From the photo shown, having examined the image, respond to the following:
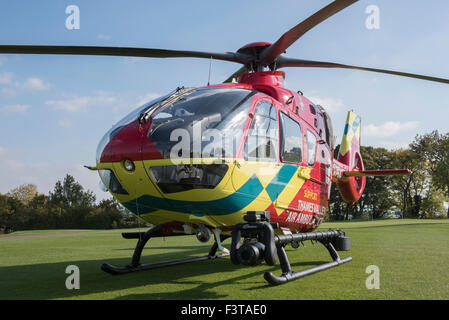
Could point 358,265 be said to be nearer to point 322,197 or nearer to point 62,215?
point 322,197

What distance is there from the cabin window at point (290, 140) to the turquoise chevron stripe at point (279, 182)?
152mm

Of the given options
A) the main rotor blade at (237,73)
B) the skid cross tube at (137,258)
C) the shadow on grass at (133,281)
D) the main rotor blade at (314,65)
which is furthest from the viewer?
the main rotor blade at (237,73)

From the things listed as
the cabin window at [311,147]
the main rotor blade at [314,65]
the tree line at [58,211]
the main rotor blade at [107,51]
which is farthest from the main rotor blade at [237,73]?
the tree line at [58,211]

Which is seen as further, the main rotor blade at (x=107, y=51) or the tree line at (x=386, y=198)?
the tree line at (x=386, y=198)

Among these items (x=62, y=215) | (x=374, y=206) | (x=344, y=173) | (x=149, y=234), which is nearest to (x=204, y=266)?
(x=149, y=234)

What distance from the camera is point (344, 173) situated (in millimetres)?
9617

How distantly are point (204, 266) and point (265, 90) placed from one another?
3759 millimetres

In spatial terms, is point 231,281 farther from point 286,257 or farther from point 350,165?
point 350,165

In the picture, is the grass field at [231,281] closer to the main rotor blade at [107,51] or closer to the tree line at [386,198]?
the main rotor blade at [107,51]

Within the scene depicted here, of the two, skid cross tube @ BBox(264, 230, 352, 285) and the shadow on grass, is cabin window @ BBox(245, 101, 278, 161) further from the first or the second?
the shadow on grass

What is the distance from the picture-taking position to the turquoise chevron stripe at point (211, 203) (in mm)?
4781

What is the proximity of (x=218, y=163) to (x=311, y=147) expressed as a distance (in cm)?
274

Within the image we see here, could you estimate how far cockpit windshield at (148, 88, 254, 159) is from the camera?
4.47 meters

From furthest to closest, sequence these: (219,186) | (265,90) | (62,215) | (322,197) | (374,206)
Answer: (374,206) < (62,215) < (322,197) < (265,90) < (219,186)
